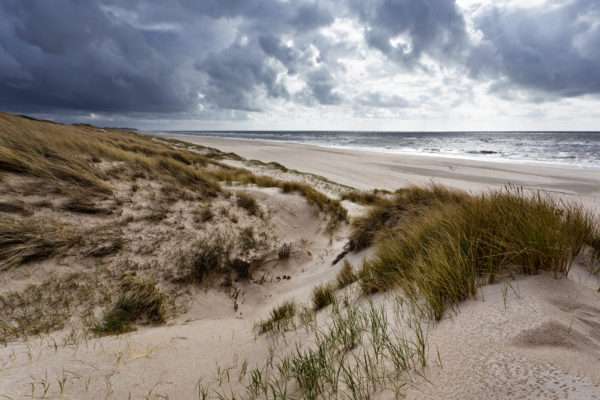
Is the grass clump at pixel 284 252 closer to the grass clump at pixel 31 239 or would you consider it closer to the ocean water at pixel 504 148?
the grass clump at pixel 31 239

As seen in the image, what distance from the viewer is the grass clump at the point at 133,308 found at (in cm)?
253

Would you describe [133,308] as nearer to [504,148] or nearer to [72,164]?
[72,164]

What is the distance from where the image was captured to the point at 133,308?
9.46 feet

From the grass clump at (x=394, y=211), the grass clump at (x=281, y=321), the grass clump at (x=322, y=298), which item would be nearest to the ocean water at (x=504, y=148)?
the grass clump at (x=394, y=211)

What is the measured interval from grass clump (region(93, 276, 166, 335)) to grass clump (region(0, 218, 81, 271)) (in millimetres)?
1107

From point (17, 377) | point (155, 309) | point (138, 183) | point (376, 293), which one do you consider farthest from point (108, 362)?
point (138, 183)

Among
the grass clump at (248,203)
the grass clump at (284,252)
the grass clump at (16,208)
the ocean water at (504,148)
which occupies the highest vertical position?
the ocean water at (504,148)

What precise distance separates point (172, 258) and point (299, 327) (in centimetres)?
252

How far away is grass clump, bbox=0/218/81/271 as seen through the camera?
9.89 feet

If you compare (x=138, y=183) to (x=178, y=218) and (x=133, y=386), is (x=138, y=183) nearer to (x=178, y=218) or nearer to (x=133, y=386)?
(x=178, y=218)

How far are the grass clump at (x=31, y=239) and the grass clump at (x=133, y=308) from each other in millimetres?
1107

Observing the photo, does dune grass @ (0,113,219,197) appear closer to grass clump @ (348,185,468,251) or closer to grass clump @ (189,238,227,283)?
grass clump @ (189,238,227,283)

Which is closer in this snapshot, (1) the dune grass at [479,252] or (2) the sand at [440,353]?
(2) the sand at [440,353]

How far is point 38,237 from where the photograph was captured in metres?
3.31
